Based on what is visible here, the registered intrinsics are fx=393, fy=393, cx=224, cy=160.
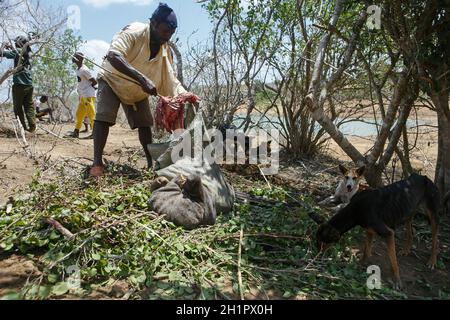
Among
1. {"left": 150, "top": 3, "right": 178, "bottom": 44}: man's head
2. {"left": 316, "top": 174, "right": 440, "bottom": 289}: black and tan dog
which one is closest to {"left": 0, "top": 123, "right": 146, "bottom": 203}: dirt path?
{"left": 150, "top": 3, "right": 178, "bottom": 44}: man's head

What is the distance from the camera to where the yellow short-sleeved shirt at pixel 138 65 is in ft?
12.5

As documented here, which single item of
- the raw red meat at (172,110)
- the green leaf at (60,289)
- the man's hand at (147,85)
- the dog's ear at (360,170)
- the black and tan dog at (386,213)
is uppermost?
the man's hand at (147,85)

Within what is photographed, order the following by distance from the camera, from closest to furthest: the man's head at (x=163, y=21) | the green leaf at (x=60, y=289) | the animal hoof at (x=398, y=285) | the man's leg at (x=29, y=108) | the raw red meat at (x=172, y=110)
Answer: the green leaf at (x=60, y=289) → the animal hoof at (x=398, y=285) → the man's head at (x=163, y=21) → the raw red meat at (x=172, y=110) → the man's leg at (x=29, y=108)

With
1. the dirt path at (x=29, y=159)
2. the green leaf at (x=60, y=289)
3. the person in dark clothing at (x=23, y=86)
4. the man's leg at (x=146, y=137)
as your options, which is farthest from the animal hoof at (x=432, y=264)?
the person in dark clothing at (x=23, y=86)

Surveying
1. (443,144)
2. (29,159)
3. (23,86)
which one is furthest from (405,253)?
(23,86)

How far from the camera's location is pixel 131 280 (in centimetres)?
233

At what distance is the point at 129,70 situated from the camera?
363 cm

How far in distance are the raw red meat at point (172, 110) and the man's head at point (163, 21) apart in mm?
614

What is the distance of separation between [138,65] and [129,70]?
371 millimetres

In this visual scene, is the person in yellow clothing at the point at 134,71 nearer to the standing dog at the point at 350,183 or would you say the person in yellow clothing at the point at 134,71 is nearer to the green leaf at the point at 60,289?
the green leaf at the point at 60,289

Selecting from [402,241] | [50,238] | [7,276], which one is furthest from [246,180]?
[7,276]

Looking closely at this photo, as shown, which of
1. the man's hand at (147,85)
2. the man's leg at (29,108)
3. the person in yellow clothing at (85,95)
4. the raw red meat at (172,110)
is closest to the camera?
the man's hand at (147,85)

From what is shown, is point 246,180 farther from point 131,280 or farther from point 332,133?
point 131,280

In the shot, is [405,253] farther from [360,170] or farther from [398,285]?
[360,170]
